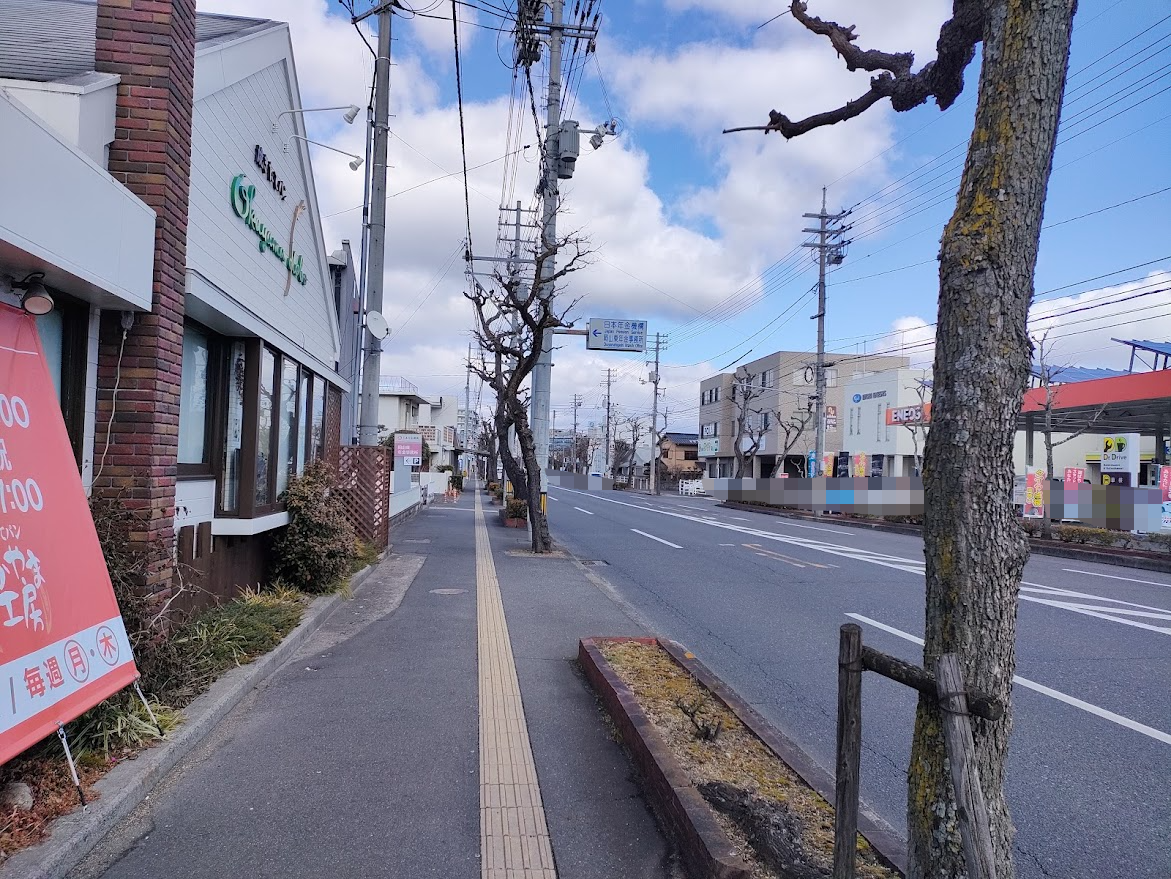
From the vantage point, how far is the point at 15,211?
392cm

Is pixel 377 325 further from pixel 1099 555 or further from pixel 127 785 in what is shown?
pixel 1099 555

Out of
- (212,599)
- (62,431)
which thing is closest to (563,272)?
(212,599)

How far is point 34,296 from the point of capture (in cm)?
432

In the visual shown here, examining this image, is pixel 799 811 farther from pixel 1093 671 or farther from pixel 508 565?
pixel 508 565

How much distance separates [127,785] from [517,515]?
66.1 feet

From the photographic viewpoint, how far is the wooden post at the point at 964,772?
242 centimetres

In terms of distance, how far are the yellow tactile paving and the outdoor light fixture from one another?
136 inches

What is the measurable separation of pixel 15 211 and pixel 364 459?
10.4 m

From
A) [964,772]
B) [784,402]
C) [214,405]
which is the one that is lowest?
[964,772]

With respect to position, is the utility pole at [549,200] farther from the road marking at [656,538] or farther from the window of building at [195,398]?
the window of building at [195,398]

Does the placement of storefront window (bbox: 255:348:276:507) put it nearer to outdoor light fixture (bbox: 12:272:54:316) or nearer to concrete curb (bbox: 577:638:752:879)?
outdoor light fixture (bbox: 12:272:54:316)

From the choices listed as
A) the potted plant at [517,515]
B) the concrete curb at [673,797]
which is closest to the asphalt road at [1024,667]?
the concrete curb at [673,797]

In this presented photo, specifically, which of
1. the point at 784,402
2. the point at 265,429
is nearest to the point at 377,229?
the point at 265,429

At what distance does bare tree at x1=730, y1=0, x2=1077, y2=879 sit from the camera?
276cm
